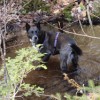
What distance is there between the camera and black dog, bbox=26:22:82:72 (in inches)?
257

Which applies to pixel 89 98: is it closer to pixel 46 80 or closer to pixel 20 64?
pixel 20 64

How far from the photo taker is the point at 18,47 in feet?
28.1

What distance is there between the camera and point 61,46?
21.8 feet

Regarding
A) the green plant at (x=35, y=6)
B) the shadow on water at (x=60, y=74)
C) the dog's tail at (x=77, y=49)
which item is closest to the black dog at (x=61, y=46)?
the dog's tail at (x=77, y=49)

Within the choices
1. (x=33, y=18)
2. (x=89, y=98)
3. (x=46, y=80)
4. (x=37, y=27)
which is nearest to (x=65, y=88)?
(x=46, y=80)

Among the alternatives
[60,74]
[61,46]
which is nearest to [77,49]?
[61,46]

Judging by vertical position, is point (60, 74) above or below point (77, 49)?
below

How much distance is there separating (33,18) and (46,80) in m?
4.30

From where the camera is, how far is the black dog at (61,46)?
654 cm

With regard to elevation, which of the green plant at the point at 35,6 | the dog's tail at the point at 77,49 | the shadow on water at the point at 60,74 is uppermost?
the green plant at the point at 35,6

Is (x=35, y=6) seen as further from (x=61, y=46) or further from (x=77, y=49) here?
(x=77, y=49)

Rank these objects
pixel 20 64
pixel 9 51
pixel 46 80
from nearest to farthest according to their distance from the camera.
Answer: pixel 20 64 → pixel 46 80 → pixel 9 51

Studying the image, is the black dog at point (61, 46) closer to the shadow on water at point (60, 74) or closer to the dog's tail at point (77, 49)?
the dog's tail at point (77, 49)

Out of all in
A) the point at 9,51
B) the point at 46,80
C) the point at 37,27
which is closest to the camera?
the point at 46,80
